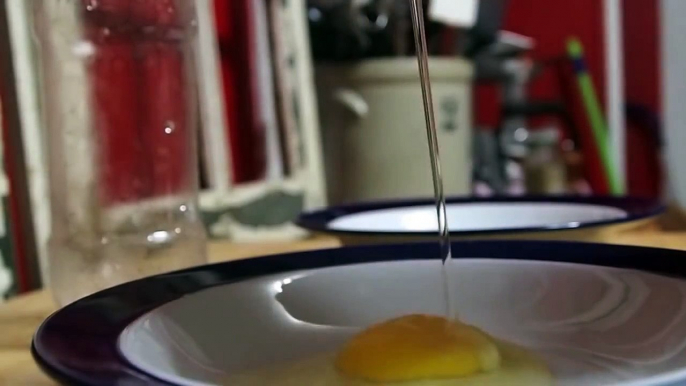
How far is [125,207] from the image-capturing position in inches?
19.6

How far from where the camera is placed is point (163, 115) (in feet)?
1.70

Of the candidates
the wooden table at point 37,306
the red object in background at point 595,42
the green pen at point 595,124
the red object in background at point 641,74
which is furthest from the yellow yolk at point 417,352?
the red object in background at point 641,74

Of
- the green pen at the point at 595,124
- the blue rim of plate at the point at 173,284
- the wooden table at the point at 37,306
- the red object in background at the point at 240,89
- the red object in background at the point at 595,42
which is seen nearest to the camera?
the blue rim of plate at the point at 173,284

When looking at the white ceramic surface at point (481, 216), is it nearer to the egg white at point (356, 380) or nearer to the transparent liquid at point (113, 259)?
the transparent liquid at point (113, 259)

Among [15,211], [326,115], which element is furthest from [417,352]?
[326,115]

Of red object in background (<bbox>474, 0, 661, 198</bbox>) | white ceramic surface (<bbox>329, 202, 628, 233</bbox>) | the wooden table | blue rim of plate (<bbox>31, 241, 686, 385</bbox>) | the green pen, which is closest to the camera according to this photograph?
blue rim of plate (<bbox>31, 241, 686, 385</bbox>)

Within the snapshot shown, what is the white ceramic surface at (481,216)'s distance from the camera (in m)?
0.55

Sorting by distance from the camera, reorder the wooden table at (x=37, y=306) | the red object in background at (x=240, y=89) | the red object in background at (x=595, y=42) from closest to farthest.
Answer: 1. the wooden table at (x=37, y=306)
2. the red object in background at (x=240, y=89)
3. the red object in background at (x=595, y=42)

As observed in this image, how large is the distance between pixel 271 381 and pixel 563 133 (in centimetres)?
142

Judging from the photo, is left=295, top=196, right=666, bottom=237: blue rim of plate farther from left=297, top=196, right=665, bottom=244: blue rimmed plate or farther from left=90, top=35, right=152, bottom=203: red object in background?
left=90, top=35, right=152, bottom=203: red object in background

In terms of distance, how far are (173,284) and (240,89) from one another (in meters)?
0.50

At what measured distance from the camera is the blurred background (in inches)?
20.5

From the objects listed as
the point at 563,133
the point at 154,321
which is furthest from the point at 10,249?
the point at 563,133

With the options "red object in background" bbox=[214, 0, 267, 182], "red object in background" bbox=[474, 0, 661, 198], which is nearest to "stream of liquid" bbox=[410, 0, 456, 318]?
"red object in background" bbox=[214, 0, 267, 182]
